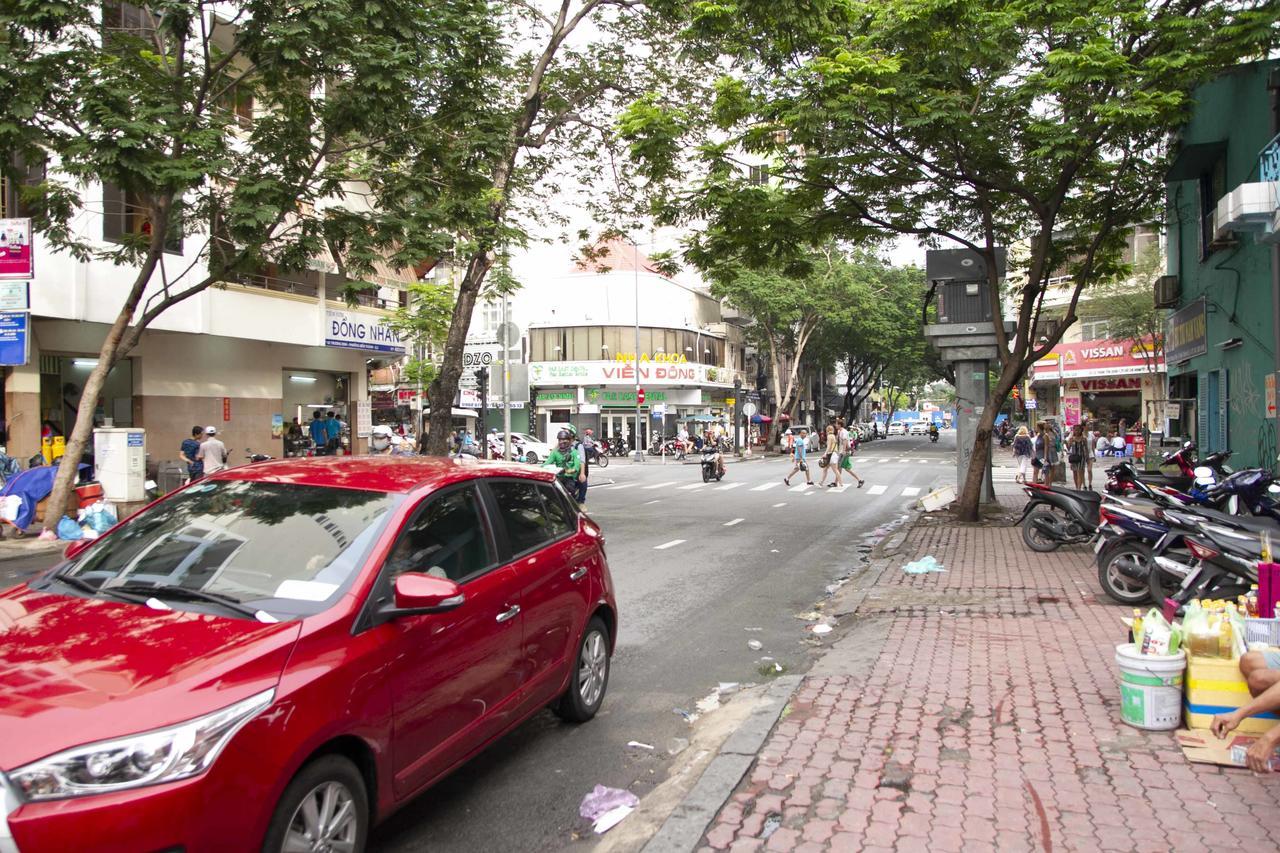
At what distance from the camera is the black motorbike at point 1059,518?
35.4ft

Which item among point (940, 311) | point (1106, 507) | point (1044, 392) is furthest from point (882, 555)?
point (1044, 392)

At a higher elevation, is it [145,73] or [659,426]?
[145,73]

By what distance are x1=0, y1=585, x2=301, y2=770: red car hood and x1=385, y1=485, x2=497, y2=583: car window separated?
67 centimetres

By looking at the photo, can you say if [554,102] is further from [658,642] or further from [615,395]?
[615,395]

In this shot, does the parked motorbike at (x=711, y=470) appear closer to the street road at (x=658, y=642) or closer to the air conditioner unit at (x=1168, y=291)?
the street road at (x=658, y=642)

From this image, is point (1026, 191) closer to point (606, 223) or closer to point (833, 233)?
point (833, 233)

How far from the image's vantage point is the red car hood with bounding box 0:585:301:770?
248 centimetres

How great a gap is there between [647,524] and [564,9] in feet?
30.8

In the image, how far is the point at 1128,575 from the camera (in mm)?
7965

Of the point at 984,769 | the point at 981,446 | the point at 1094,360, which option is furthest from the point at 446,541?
the point at 1094,360

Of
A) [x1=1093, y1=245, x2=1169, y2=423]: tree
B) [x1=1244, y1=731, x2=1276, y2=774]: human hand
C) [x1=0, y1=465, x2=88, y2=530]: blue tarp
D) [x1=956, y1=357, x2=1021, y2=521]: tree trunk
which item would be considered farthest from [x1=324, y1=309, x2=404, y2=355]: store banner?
[x1=1093, y1=245, x2=1169, y2=423]: tree

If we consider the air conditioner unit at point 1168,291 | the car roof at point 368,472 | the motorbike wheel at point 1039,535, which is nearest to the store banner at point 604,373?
the air conditioner unit at point 1168,291

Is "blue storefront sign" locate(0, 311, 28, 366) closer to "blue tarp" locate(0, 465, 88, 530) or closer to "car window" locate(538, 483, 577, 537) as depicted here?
"blue tarp" locate(0, 465, 88, 530)

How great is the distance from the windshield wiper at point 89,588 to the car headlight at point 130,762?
3.18 feet
